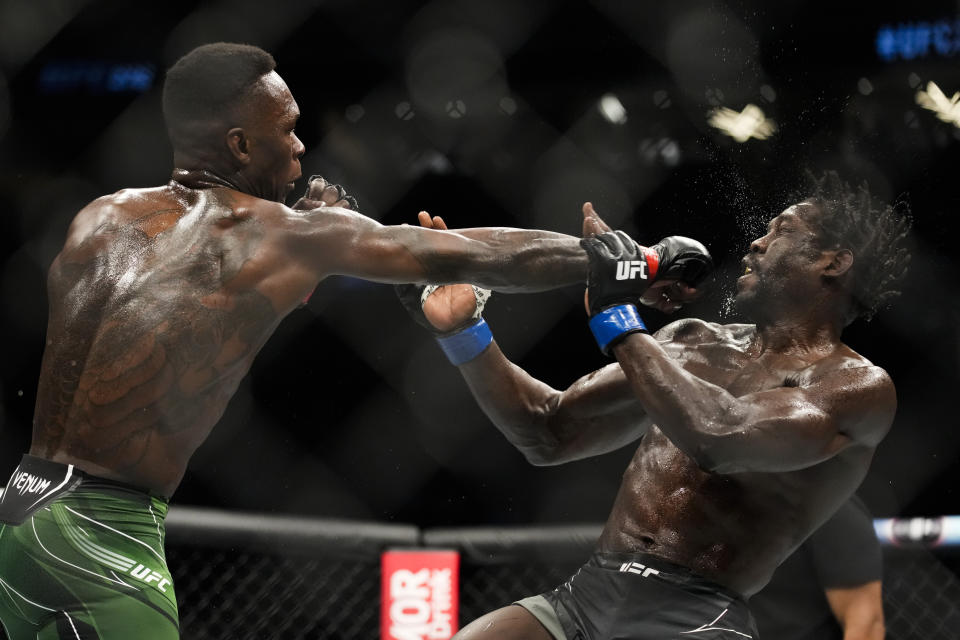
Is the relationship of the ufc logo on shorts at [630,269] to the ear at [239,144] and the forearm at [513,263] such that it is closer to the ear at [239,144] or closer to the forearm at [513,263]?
the forearm at [513,263]

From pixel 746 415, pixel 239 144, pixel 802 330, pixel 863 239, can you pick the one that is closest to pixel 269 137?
pixel 239 144

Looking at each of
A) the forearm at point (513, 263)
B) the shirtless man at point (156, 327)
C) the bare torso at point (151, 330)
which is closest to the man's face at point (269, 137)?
the shirtless man at point (156, 327)

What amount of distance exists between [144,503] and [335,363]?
12.4 feet

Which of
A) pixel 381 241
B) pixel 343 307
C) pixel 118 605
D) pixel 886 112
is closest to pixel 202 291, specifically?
pixel 381 241

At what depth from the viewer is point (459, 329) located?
2303mm

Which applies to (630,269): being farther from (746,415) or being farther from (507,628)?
(507,628)

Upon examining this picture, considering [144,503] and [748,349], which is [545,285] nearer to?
[748,349]

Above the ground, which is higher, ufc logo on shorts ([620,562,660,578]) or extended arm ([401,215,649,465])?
extended arm ([401,215,649,465])

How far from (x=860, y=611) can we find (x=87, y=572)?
1.63 meters

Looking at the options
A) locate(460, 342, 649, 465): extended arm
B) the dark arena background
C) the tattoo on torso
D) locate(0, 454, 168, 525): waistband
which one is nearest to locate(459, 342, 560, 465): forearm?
locate(460, 342, 649, 465): extended arm

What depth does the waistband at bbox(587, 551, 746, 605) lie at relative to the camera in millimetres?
1918

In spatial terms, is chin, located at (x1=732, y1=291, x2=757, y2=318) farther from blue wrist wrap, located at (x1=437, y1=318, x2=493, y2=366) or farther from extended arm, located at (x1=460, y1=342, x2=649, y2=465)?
blue wrist wrap, located at (x1=437, y1=318, x2=493, y2=366)

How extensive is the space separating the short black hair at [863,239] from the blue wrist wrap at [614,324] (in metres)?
0.57

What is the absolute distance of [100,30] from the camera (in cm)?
489
